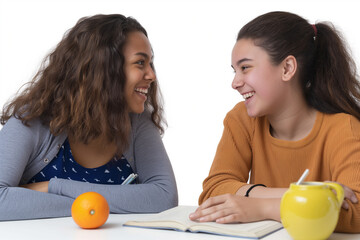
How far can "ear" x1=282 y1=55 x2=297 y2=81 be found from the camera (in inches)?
68.9

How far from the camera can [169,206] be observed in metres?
1.75

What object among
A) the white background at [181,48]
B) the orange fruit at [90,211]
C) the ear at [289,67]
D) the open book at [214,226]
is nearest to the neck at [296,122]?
the ear at [289,67]

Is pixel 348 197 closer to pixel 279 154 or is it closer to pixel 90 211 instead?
pixel 279 154

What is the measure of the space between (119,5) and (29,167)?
6.35ft

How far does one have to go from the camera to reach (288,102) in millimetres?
1814

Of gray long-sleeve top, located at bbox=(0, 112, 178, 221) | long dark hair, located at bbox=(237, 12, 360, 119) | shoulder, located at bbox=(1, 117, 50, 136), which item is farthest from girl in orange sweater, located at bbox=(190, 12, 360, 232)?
shoulder, located at bbox=(1, 117, 50, 136)

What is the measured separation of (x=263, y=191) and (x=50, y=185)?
2.33 ft

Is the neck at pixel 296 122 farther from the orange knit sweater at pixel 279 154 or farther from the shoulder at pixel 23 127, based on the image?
the shoulder at pixel 23 127

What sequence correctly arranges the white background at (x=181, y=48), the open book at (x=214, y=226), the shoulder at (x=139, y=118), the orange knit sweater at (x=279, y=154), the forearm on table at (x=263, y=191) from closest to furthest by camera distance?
the open book at (x=214, y=226)
the forearm on table at (x=263, y=191)
the orange knit sweater at (x=279, y=154)
the shoulder at (x=139, y=118)
the white background at (x=181, y=48)

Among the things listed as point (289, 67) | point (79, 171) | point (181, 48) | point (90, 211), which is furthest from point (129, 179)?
point (181, 48)

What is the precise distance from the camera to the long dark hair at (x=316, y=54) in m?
1.75

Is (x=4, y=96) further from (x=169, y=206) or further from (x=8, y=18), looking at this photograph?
(x=169, y=206)

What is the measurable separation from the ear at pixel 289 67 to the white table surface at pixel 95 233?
0.65 meters

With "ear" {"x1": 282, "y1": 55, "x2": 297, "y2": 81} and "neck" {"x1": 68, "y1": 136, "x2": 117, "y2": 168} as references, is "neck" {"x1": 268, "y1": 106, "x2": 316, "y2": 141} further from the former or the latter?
"neck" {"x1": 68, "y1": 136, "x2": 117, "y2": 168}
